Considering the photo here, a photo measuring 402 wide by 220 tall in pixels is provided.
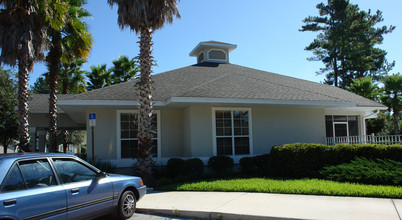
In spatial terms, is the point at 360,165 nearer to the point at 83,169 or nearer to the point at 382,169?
the point at 382,169

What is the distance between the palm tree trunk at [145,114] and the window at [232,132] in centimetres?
371

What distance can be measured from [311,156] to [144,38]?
286 inches

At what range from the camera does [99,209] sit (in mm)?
6016

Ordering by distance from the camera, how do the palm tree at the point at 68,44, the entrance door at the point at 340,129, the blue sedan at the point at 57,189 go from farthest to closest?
the entrance door at the point at 340,129 → the palm tree at the point at 68,44 → the blue sedan at the point at 57,189

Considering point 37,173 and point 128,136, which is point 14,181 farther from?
point 128,136

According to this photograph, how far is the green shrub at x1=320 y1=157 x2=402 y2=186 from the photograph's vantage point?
9141 mm

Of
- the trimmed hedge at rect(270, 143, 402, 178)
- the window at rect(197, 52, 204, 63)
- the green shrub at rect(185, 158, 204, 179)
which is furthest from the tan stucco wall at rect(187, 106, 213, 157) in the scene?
the window at rect(197, 52, 204, 63)

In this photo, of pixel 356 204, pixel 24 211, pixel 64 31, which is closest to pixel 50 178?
pixel 24 211

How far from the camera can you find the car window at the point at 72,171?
5.58 metres

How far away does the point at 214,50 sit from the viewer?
2036 centimetres

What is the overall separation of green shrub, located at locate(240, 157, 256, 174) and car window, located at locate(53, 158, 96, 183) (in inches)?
302

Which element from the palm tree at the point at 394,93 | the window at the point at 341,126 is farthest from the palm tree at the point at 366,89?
the window at the point at 341,126

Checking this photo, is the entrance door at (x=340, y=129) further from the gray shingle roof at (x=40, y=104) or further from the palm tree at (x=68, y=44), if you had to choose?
the gray shingle roof at (x=40, y=104)

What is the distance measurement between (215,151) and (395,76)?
20.7 meters
